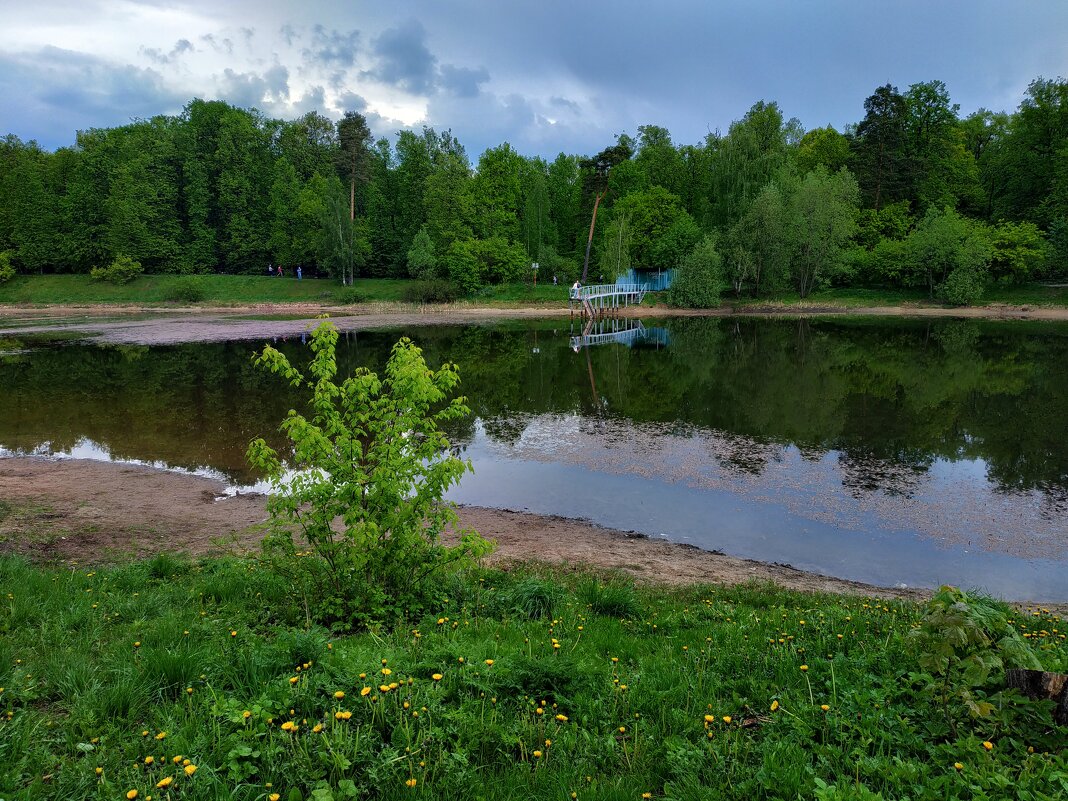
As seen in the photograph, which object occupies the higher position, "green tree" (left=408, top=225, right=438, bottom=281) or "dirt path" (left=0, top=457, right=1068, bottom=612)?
"green tree" (left=408, top=225, right=438, bottom=281)

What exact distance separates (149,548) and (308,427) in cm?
543

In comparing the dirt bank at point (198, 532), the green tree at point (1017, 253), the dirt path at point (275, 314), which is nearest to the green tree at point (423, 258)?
the dirt path at point (275, 314)

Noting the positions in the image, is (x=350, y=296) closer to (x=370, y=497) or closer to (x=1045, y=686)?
(x=370, y=497)

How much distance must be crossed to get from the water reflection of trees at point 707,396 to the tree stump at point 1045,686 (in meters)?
9.96

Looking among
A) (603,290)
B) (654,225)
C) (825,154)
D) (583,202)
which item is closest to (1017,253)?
(825,154)

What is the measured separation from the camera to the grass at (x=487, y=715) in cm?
319

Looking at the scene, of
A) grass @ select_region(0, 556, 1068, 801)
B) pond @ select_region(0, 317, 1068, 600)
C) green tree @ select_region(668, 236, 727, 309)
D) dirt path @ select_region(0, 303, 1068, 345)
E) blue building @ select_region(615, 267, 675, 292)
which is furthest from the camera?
blue building @ select_region(615, 267, 675, 292)

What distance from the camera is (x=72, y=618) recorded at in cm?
546

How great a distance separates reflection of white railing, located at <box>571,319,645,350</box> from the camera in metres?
39.2

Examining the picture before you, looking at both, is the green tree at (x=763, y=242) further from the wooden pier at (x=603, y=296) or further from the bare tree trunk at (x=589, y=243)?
the bare tree trunk at (x=589, y=243)

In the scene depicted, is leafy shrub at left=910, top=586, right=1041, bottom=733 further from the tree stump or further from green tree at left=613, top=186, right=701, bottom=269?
green tree at left=613, top=186, right=701, bottom=269

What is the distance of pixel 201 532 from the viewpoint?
10.3 m

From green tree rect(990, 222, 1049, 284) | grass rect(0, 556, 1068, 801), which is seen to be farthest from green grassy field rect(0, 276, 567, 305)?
grass rect(0, 556, 1068, 801)

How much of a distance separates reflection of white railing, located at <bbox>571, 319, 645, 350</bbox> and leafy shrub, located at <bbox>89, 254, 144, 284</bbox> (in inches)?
2130
